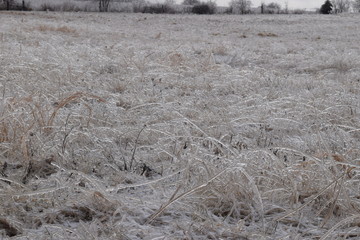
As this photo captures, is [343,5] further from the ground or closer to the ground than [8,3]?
further from the ground

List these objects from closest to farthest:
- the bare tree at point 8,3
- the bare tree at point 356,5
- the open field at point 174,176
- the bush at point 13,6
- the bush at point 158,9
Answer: the open field at point 174,176
the bare tree at point 8,3
the bush at point 13,6
the bush at point 158,9
the bare tree at point 356,5

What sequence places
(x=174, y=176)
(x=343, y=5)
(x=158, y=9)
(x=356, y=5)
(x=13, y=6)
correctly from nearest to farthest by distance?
1. (x=174, y=176)
2. (x=13, y=6)
3. (x=158, y=9)
4. (x=356, y=5)
5. (x=343, y=5)

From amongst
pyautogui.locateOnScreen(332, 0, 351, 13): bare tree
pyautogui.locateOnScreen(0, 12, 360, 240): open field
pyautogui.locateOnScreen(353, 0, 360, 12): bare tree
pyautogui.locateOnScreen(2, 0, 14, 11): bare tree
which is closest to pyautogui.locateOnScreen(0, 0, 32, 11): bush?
pyautogui.locateOnScreen(2, 0, 14, 11): bare tree

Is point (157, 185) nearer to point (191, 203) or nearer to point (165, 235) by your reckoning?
point (191, 203)

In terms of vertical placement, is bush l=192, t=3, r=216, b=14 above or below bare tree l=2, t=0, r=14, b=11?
above

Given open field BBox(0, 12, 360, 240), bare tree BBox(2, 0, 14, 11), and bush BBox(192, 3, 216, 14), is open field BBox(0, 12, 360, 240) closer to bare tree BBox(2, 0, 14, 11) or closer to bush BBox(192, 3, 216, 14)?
bare tree BBox(2, 0, 14, 11)

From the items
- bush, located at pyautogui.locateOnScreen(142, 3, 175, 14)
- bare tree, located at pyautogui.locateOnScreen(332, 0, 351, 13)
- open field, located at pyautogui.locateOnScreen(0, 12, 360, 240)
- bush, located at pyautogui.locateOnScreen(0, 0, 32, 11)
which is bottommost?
open field, located at pyautogui.locateOnScreen(0, 12, 360, 240)

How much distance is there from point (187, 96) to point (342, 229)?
2.15 m

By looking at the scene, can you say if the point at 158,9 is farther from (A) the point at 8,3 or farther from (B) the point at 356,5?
(B) the point at 356,5

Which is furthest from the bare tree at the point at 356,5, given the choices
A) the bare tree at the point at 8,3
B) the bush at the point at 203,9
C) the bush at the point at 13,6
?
the bare tree at the point at 8,3

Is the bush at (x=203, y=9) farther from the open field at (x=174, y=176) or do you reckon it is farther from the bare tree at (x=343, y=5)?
the bare tree at (x=343, y=5)

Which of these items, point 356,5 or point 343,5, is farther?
point 343,5

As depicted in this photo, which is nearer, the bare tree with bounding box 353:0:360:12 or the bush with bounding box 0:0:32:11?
the bush with bounding box 0:0:32:11

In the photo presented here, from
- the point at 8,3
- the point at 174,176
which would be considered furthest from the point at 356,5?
the point at 174,176
